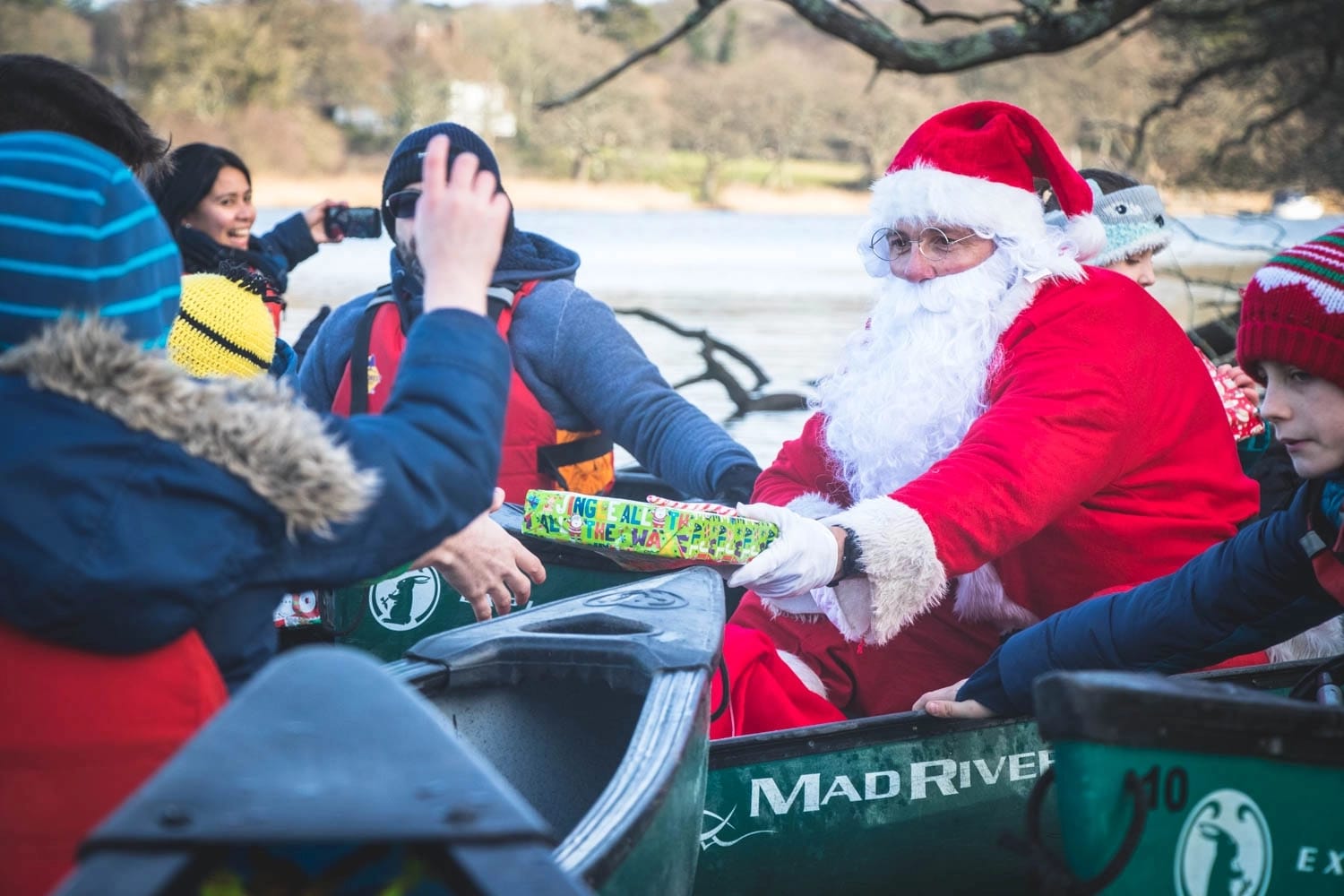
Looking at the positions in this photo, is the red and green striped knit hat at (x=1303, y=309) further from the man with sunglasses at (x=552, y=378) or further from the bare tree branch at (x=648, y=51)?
the bare tree branch at (x=648, y=51)

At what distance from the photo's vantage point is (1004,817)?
289 centimetres

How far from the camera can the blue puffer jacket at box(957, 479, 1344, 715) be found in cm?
217

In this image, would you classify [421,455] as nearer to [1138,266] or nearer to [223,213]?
[1138,266]

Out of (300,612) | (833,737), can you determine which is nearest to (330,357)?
(300,612)

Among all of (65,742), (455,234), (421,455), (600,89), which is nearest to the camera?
(65,742)

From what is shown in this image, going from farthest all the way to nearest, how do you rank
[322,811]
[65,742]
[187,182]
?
[187,182] → [65,742] → [322,811]

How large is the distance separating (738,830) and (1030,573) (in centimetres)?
88

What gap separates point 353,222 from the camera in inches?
214

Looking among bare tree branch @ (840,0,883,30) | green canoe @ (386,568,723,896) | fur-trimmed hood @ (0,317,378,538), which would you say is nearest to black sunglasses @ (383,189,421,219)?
green canoe @ (386,568,723,896)

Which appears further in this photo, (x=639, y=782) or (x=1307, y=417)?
(x=1307, y=417)

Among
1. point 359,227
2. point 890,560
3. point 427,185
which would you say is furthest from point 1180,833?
point 359,227

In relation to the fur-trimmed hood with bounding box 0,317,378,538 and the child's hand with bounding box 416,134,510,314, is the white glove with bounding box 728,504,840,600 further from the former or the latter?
the fur-trimmed hood with bounding box 0,317,378,538

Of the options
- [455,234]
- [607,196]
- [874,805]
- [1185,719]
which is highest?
[455,234]

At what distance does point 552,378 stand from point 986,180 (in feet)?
3.99
